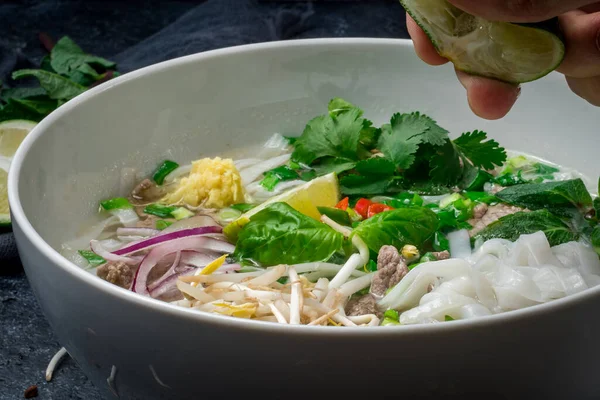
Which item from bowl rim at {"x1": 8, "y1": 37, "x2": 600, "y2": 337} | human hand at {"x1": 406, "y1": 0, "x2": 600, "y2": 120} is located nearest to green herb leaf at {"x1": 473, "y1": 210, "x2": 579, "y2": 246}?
human hand at {"x1": 406, "y1": 0, "x2": 600, "y2": 120}

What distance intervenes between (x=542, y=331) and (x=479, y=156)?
0.87 meters

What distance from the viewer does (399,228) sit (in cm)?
159

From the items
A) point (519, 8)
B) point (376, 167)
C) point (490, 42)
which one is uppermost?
point (519, 8)

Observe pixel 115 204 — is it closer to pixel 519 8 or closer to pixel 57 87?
pixel 57 87

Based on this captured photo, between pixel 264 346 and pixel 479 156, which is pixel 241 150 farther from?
pixel 264 346

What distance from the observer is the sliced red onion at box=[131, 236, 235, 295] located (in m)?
1.51

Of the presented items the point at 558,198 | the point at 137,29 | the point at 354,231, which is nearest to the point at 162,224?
the point at 354,231

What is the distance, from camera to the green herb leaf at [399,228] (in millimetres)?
1567

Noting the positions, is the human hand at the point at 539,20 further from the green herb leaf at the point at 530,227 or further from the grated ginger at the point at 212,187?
the grated ginger at the point at 212,187

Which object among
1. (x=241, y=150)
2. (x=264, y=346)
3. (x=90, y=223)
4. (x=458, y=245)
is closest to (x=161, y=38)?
(x=241, y=150)

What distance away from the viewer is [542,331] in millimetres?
1082

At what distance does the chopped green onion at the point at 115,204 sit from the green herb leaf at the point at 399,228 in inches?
21.5

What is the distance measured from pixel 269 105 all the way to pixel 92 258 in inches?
28.5

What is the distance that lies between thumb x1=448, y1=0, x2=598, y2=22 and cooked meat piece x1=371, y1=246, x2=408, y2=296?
20.7 inches
